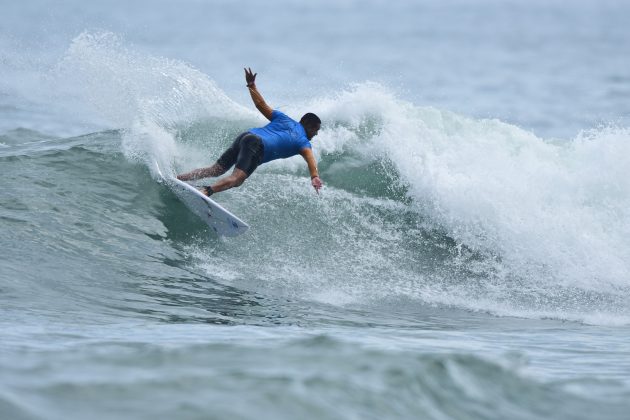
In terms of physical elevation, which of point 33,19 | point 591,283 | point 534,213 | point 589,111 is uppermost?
point 33,19

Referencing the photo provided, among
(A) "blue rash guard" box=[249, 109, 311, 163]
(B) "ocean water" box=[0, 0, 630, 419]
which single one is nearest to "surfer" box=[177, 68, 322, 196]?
(A) "blue rash guard" box=[249, 109, 311, 163]

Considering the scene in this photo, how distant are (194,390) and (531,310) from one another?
586 centimetres

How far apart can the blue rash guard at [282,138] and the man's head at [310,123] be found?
0.06 m

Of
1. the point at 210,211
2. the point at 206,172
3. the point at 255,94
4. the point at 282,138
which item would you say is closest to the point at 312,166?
the point at 282,138

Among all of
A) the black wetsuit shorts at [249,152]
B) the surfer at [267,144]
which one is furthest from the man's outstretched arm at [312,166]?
the black wetsuit shorts at [249,152]

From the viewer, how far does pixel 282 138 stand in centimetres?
1098

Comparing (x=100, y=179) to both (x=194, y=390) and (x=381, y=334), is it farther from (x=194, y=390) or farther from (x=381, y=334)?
(x=194, y=390)

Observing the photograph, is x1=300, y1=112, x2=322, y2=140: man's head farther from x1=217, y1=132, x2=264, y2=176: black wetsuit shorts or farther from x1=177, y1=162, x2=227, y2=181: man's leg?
x1=177, y1=162, x2=227, y2=181: man's leg

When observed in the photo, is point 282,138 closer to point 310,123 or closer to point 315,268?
point 310,123

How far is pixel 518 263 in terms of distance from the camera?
11.5 meters

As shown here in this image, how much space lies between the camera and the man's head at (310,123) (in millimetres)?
11070

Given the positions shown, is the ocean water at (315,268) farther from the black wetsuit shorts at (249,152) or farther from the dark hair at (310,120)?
the dark hair at (310,120)

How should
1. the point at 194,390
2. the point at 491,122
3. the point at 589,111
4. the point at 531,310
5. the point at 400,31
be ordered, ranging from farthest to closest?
the point at 400,31
the point at 589,111
the point at 491,122
the point at 531,310
the point at 194,390

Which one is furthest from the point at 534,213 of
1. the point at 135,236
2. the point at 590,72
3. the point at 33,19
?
the point at 33,19
